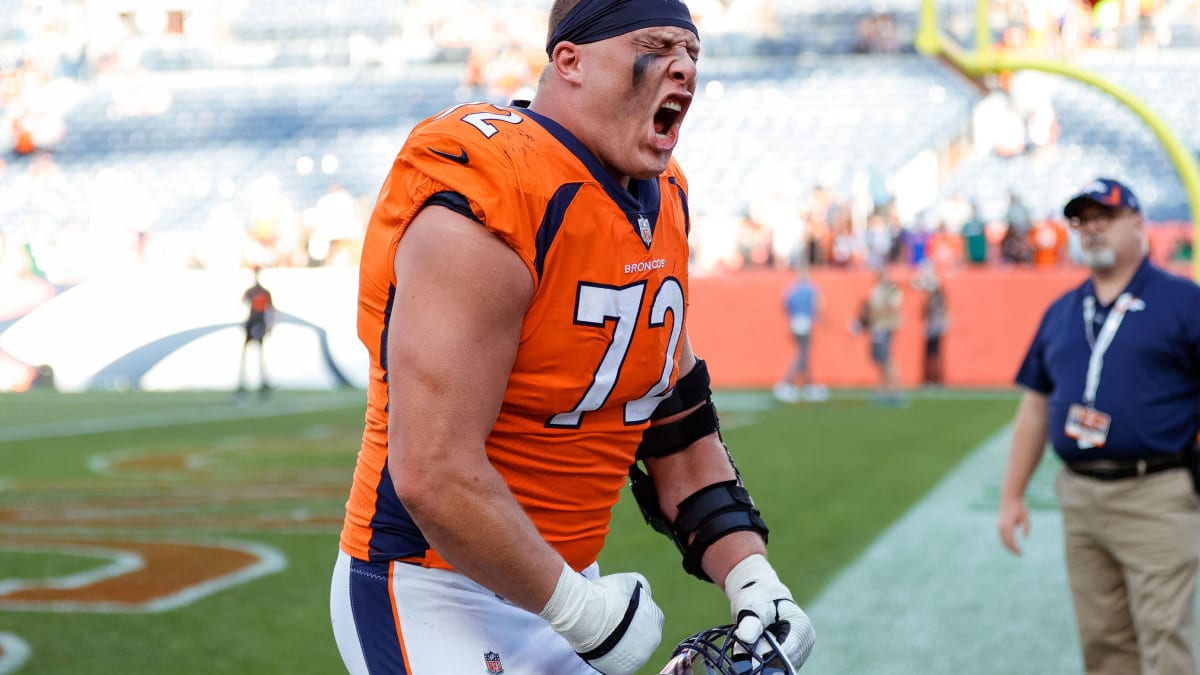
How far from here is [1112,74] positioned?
26.0 m

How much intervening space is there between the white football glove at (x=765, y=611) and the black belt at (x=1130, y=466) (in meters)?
2.65

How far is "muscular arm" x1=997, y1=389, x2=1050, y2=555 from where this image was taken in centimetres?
517

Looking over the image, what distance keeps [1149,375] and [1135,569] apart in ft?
1.97

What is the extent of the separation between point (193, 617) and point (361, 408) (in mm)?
11648

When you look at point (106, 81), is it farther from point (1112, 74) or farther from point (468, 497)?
point (468, 497)

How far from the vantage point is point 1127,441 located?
4688 mm

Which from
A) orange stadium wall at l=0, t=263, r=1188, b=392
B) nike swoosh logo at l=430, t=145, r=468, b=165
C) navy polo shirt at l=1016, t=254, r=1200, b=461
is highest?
nike swoosh logo at l=430, t=145, r=468, b=165

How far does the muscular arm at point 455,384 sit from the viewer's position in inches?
78.9

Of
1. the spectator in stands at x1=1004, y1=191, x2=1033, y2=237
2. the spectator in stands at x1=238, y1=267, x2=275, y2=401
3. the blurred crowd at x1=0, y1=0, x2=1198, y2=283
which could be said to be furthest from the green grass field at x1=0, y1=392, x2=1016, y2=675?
the blurred crowd at x1=0, y1=0, x2=1198, y2=283

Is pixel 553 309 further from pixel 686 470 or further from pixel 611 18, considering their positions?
pixel 686 470

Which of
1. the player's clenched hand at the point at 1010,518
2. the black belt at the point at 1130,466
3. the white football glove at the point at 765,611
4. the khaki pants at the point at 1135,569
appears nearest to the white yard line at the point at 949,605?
the player's clenched hand at the point at 1010,518

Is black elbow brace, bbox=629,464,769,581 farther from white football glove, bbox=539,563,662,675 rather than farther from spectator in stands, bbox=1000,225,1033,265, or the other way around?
spectator in stands, bbox=1000,225,1033,265

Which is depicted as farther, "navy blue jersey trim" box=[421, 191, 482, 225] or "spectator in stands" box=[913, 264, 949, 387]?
"spectator in stands" box=[913, 264, 949, 387]

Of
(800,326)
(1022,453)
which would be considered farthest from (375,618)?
(800,326)
